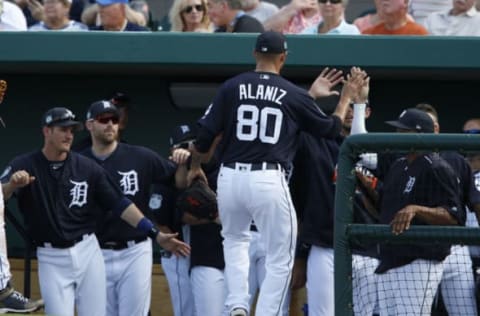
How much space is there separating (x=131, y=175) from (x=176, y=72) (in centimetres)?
125

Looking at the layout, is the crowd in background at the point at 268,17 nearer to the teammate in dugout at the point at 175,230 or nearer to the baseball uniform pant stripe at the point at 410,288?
the teammate in dugout at the point at 175,230

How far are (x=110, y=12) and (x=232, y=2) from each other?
2.94ft

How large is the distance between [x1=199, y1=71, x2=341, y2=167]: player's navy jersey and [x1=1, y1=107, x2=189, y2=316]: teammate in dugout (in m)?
1.12

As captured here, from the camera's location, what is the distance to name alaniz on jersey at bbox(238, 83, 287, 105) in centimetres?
708

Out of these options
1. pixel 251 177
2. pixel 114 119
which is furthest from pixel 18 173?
pixel 251 177

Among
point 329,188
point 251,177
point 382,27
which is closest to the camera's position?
point 251,177

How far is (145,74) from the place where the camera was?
375 inches

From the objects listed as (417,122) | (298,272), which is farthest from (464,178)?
(298,272)

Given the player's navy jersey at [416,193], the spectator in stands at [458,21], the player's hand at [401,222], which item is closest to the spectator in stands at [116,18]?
the spectator in stands at [458,21]

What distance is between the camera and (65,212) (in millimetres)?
8062

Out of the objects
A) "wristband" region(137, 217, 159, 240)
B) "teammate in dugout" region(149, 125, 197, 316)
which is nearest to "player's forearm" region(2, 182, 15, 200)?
"wristband" region(137, 217, 159, 240)

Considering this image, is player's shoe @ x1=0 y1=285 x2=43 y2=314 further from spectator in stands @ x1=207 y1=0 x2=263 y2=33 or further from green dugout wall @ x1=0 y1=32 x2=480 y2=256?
Result: spectator in stands @ x1=207 y1=0 x2=263 y2=33

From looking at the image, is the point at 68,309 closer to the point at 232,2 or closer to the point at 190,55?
the point at 190,55

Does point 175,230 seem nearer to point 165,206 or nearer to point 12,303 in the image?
point 165,206
